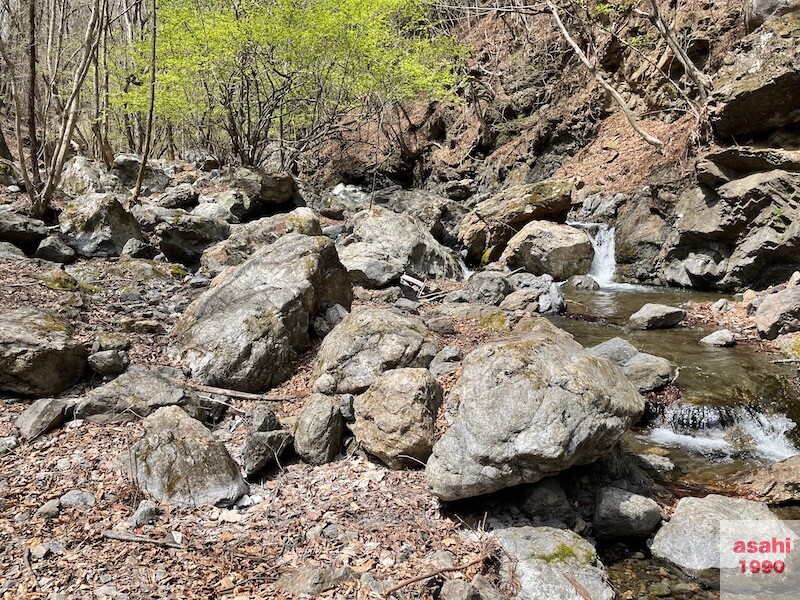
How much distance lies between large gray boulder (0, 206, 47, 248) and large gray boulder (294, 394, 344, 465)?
8.20 m

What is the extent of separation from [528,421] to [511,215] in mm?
12173

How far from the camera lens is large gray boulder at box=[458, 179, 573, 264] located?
15219 millimetres

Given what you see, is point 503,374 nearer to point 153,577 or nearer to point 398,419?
point 398,419

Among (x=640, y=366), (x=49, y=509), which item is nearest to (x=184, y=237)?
(x=49, y=509)

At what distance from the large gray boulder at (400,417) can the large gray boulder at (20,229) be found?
872cm

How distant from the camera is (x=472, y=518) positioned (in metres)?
4.25

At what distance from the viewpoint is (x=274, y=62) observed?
1584 cm

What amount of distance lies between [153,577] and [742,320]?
1025cm

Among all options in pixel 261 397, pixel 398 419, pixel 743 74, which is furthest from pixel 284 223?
pixel 743 74

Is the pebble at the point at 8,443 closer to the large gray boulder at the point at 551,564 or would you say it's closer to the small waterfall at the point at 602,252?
the large gray boulder at the point at 551,564

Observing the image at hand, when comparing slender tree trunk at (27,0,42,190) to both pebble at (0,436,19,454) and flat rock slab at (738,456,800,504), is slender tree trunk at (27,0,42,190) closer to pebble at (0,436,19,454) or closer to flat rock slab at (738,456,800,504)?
pebble at (0,436,19,454)

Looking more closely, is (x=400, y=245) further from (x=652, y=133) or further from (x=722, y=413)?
(x=652, y=133)

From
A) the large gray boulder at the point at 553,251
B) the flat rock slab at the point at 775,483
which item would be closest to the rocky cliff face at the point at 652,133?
the large gray boulder at the point at 553,251

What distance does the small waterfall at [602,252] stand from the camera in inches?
552
